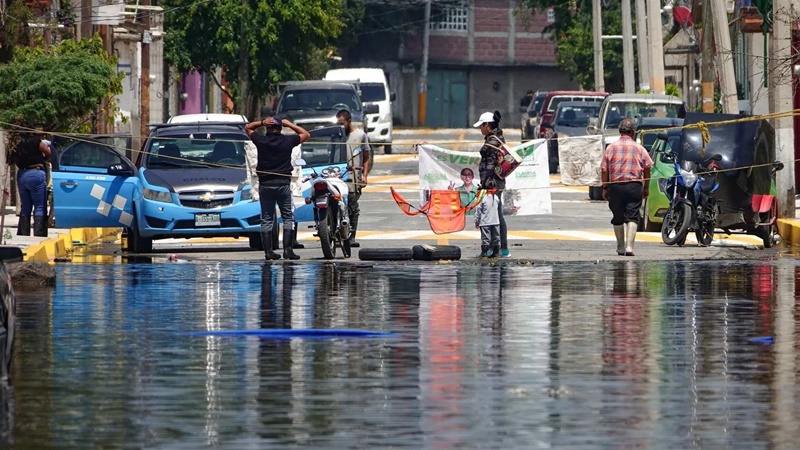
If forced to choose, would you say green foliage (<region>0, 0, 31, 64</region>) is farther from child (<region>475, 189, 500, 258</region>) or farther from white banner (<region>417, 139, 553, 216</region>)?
child (<region>475, 189, 500, 258</region>)

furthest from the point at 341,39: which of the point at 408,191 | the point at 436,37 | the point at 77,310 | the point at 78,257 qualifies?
the point at 77,310

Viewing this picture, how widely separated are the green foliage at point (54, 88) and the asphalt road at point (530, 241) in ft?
8.19

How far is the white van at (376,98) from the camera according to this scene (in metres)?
55.6

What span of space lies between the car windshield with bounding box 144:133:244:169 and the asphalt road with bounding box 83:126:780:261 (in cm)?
118

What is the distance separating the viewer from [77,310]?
17.0 m

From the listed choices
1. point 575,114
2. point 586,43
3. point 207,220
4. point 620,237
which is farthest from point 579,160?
point 586,43

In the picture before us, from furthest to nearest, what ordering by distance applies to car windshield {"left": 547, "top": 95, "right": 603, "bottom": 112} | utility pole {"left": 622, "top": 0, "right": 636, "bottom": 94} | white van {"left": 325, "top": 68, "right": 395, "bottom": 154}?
utility pole {"left": 622, "top": 0, "right": 636, "bottom": 94}, white van {"left": 325, "top": 68, "right": 395, "bottom": 154}, car windshield {"left": 547, "top": 95, "right": 603, "bottom": 112}

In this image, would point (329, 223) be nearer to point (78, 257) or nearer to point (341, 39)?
point (78, 257)

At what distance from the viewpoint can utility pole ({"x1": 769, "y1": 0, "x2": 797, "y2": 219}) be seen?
29.0m

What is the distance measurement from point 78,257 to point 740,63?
32.7m

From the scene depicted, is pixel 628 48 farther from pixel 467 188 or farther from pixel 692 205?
pixel 467 188

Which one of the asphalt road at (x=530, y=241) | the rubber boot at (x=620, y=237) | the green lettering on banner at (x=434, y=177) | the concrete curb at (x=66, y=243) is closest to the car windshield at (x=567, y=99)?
the asphalt road at (x=530, y=241)

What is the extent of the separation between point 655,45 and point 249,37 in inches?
643

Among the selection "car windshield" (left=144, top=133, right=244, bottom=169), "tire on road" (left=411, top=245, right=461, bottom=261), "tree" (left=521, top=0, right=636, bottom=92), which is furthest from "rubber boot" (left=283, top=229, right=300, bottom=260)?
"tree" (left=521, top=0, right=636, bottom=92)
